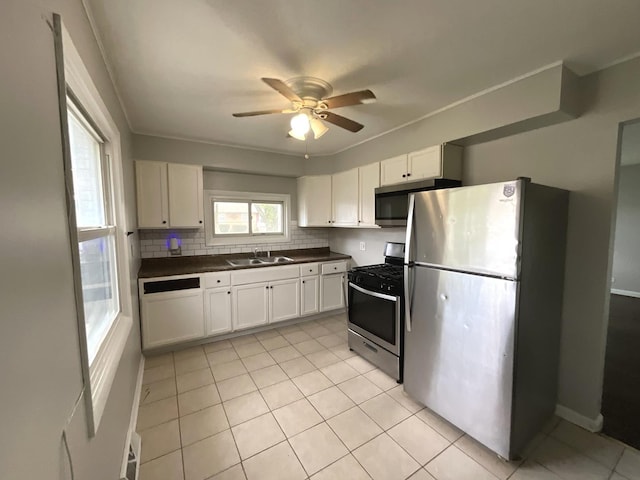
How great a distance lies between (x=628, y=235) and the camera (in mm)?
4922

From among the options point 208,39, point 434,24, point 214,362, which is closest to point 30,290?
point 208,39

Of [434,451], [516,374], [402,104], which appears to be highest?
[402,104]

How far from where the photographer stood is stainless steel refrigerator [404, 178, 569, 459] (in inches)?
62.8

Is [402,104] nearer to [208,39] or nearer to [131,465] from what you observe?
[208,39]

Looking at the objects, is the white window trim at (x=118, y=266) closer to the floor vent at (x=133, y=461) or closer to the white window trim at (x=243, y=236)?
the floor vent at (x=133, y=461)

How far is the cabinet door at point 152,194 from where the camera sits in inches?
118

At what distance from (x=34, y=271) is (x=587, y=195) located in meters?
2.88

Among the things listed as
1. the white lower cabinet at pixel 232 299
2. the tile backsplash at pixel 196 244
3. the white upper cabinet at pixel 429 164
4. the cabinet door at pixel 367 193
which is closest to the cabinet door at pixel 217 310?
the white lower cabinet at pixel 232 299

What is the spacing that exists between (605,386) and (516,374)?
1.55 metres

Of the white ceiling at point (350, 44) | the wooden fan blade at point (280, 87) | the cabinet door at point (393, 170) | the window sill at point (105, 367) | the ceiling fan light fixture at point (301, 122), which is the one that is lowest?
the window sill at point (105, 367)

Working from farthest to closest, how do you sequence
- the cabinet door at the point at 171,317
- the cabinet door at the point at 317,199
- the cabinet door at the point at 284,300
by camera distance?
the cabinet door at the point at 317,199
the cabinet door at the point at 284,300
the cabinet door at the point at 171,317

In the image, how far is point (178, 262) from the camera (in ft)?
11.2

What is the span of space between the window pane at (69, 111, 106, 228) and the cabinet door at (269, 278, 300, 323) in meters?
2.07

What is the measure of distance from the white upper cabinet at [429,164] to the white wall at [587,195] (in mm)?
408
